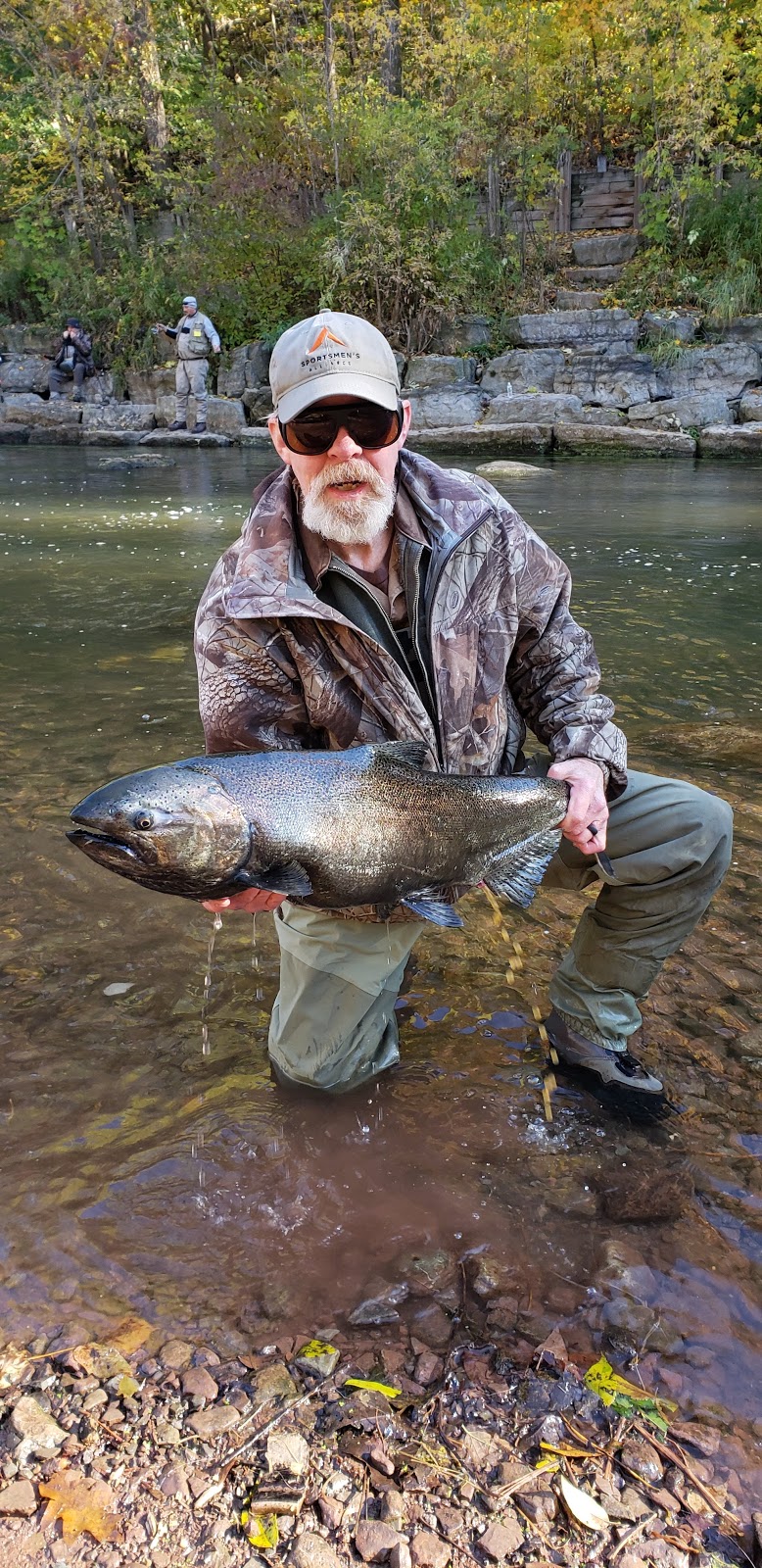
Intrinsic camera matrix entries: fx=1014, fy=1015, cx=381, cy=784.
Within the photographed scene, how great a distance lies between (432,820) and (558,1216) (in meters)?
1.06

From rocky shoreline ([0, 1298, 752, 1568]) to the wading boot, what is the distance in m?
0.86

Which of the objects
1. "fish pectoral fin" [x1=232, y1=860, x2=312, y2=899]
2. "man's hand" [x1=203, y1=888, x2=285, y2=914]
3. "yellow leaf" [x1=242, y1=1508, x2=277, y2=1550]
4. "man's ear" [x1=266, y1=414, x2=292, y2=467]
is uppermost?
"man's ear" [x1=266, y1=414, x2=292, y2=467]

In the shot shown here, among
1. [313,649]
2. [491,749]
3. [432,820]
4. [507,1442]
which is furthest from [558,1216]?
[313,649]

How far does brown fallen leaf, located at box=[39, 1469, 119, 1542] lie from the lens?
5.82ft

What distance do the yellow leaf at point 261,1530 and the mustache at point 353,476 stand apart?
2261 mm

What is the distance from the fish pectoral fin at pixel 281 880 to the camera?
2311 mm

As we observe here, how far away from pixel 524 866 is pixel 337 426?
129 centimetres

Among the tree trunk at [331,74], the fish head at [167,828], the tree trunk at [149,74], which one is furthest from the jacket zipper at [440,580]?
the tree trunk at [149,74]

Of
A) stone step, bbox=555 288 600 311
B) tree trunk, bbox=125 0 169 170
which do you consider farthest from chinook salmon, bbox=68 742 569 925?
tree trunk, bbox=125 0 169 170

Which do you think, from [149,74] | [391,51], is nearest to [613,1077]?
[391,51]

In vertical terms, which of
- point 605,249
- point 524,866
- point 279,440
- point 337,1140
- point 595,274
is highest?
point 605,249

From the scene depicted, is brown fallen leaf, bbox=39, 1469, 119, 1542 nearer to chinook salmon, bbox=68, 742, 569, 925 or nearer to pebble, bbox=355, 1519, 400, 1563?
pebble, bbox=355, 1519, 400, 1563

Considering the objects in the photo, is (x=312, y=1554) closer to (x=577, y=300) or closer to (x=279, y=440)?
(x=279, y=440)

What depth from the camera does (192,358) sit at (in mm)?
22734
